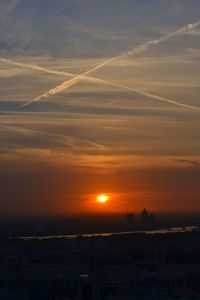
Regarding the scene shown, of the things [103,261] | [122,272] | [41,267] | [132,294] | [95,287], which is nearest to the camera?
[132,294]

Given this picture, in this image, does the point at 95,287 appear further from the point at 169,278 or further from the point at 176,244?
the point at 176,244

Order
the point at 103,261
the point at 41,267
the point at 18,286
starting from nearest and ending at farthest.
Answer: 1. the point at 18,286
2. the point at 41,267
3. the point at 103,261

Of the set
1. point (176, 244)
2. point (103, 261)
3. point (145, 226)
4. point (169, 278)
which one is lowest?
point (169, 278)

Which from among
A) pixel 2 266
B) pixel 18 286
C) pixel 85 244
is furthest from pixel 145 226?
pixel 18 286

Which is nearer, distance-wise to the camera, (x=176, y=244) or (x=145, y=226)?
(x=176, y=244)

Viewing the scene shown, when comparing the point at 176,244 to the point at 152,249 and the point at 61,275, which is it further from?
the point at 61,275

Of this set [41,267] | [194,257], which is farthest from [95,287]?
[194,257]

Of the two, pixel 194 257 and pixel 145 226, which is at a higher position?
pixel 145 226
